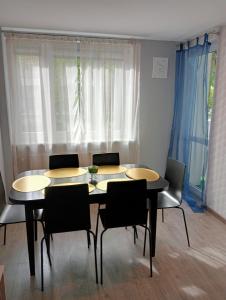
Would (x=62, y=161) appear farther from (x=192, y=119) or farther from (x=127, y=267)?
(x=192, y=119)

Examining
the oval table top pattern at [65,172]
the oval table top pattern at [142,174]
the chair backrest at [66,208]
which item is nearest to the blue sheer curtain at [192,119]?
the oval table top pattern at [142,174]

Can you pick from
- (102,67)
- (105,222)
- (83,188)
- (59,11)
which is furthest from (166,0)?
(105,222)

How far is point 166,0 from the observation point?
2.10 m

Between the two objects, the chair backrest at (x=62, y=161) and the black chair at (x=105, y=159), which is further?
the black chair at (x=105, y=159)

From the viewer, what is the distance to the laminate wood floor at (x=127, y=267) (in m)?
1.91

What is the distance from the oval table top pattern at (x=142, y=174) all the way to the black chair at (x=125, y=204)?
344 mm

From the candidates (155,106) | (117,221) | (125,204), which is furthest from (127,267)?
(155,106)

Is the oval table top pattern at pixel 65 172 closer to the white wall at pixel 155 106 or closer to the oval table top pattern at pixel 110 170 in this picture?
the oval table top pattern at pixel 110 170

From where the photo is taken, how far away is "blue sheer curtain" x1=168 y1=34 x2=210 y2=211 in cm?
316

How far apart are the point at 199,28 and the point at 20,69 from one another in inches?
93.5

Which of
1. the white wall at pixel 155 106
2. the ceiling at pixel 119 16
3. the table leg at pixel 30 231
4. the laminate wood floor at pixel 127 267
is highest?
the ceiling at pixel 119 16

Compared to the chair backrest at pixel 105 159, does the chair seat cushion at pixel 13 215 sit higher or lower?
lower

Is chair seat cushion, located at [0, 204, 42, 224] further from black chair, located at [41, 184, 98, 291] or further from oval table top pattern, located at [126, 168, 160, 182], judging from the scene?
oval table top pattern, located at [126, 168, 160, 182]

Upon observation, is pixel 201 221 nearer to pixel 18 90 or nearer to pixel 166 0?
pixel 166 0
